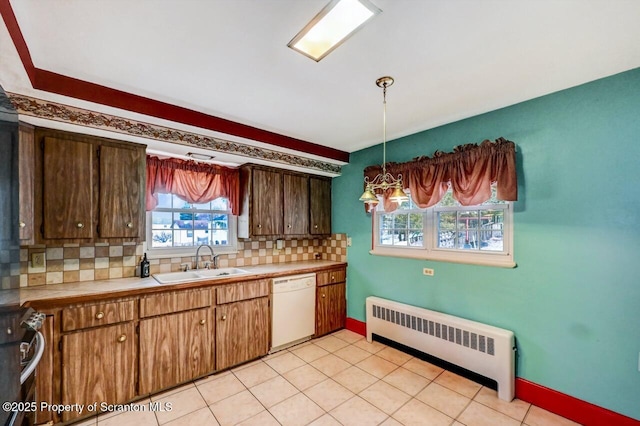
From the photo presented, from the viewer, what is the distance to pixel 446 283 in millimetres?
2676

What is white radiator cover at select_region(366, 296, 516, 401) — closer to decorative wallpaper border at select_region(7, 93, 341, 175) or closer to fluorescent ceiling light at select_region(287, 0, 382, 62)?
decorative wallpaper border at select_region(7, 93, 341, 175)

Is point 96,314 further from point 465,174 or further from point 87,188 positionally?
point 465,174

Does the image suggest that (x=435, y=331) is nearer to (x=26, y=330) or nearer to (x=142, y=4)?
(x=26, y=330)

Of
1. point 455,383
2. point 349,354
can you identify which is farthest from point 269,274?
point 455,383

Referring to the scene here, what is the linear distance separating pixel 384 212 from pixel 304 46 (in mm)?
2209

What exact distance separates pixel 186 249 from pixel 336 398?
2144 millimetres

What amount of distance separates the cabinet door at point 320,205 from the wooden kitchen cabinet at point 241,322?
3.82 ft

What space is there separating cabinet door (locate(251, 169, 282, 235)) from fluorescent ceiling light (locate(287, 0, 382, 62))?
1825mm

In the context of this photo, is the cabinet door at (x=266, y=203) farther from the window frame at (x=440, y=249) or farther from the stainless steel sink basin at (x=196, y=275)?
the window frame at (x=440, y=249)

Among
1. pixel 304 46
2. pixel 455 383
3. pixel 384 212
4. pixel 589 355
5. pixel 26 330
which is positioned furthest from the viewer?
pixel 384 212

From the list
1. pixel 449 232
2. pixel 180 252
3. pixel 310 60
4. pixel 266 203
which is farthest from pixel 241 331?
pixel 310 60

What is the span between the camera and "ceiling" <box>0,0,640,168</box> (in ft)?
4.22

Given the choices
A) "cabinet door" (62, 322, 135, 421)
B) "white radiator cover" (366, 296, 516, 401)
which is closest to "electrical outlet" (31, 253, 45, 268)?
"cabinet door" (62, 322, 135, 421)

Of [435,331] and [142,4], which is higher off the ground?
[142,4]
